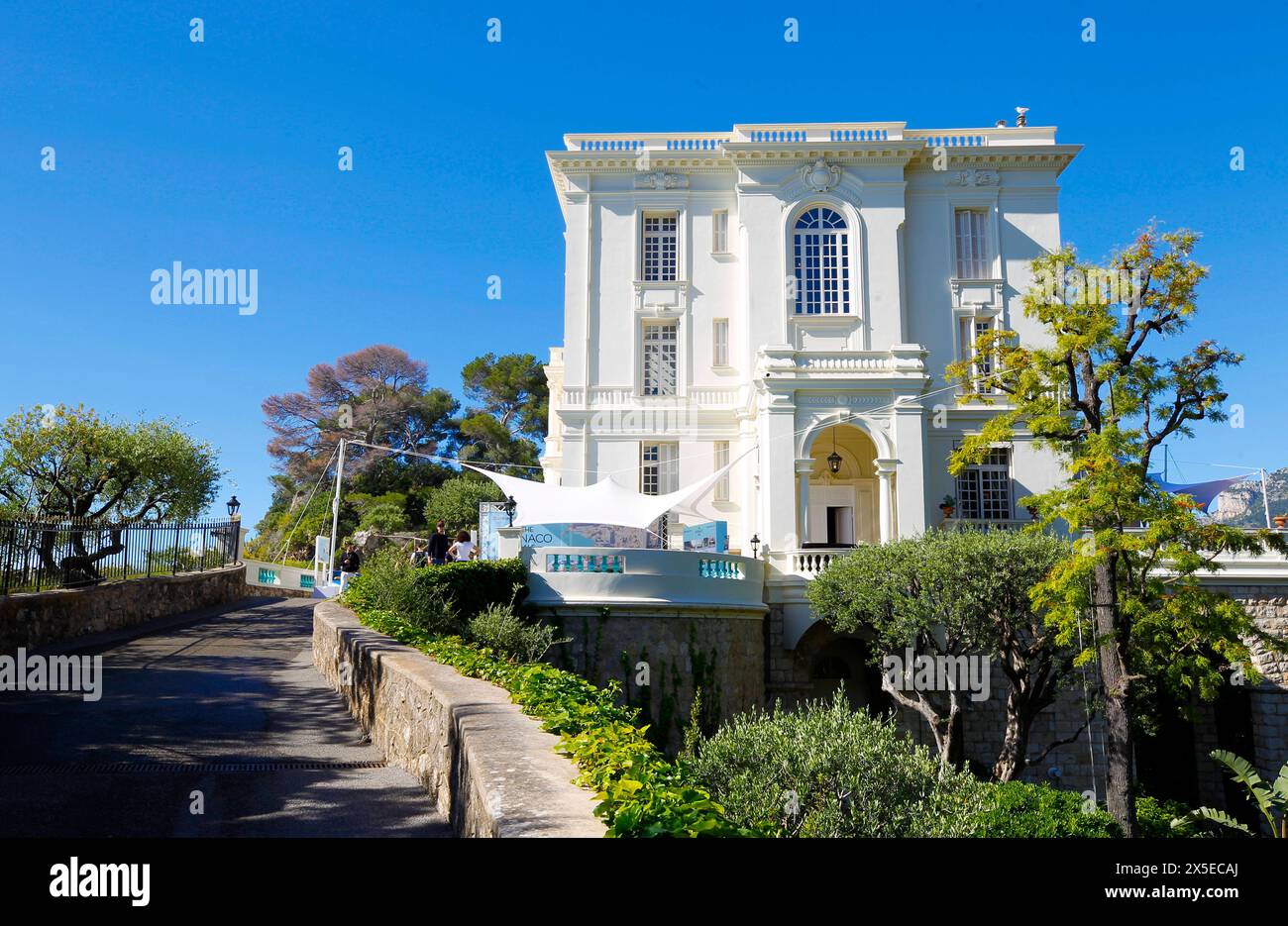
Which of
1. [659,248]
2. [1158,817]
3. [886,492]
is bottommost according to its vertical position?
[1158,817]

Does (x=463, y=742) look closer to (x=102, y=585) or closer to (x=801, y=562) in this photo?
(x=102, y=585)

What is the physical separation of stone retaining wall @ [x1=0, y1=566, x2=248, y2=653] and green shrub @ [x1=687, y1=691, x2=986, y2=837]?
1158 cm

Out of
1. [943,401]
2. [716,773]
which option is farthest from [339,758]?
[943,401]

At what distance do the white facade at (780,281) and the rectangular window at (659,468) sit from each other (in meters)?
0.05

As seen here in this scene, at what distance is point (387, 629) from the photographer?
555 inches

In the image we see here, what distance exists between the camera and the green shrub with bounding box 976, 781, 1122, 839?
1494cm

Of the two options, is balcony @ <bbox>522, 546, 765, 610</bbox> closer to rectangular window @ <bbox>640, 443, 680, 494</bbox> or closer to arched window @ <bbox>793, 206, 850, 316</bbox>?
rectangular window @ <bbox>640, 443, 680, 494</bbox>

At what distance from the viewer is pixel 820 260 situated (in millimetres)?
27703

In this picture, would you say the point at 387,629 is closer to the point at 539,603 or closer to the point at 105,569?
the point at 539,603

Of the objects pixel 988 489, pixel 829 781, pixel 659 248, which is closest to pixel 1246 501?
pixel 988 489

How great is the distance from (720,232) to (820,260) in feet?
10.8

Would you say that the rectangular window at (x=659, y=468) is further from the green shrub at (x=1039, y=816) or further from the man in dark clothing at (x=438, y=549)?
the green shrub at (x=1039, y=816)

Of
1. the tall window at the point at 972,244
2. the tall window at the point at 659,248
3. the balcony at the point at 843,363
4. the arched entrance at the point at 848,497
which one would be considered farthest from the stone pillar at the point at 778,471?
the tall window at the point at 972,244

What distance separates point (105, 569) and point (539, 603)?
29.4ft
